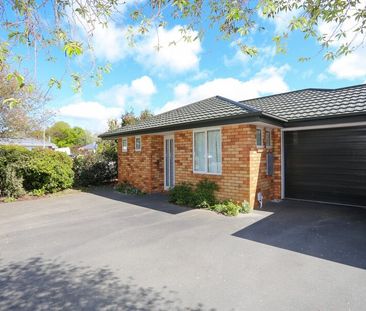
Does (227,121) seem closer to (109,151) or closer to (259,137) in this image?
(259,137)

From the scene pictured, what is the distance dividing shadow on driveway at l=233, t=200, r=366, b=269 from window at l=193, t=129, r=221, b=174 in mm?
2228

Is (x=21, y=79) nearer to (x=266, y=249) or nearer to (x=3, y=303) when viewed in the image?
(x=3, y=303)

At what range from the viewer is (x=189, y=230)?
237 inches

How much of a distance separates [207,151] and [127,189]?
4830 mm

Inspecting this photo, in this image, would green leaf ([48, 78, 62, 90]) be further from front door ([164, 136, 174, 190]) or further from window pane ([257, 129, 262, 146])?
front door ([164, 136, 174, 190])

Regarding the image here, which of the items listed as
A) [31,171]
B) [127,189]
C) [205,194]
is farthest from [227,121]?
[31,171]

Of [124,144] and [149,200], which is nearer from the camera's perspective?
[149,200]

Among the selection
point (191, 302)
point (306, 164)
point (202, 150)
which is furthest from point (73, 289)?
point (306, 164)

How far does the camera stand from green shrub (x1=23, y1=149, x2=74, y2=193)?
1095cm

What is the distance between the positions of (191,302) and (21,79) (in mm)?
3078

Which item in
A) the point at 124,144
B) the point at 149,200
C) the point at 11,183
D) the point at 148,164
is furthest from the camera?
the point at 124,144

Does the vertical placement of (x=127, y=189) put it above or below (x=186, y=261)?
above

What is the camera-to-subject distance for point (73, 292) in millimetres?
3416

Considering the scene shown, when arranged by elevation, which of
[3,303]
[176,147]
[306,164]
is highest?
[176,147]
